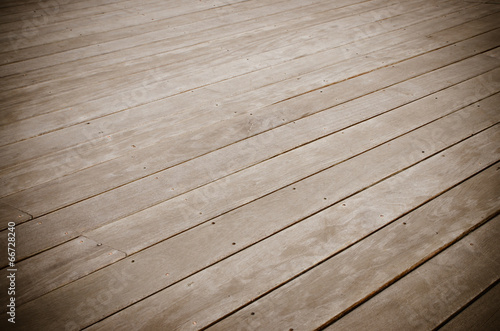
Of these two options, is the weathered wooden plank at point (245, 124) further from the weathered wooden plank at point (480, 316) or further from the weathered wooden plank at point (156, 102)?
the weathered wooden plank at point (480, 316)

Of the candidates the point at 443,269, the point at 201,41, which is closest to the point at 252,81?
the point at 201,41

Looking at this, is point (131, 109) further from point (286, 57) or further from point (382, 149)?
point (382, 149)

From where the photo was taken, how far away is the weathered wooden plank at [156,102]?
4.95ft

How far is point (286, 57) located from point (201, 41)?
55 cm

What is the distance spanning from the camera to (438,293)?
87cm

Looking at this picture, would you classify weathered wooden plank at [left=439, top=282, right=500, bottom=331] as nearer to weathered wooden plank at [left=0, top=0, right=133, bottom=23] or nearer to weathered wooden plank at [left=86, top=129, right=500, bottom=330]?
weathered wooden plank at [left=86, top=129, right=500, bottom=330]

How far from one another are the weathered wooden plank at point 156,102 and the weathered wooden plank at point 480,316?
3.47 feet

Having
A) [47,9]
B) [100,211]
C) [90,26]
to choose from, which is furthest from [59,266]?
[47,9]

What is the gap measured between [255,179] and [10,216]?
0.75m

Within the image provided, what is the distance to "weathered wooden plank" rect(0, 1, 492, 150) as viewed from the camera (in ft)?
4.95

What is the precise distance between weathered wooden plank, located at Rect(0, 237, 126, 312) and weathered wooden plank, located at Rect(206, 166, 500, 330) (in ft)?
0.59

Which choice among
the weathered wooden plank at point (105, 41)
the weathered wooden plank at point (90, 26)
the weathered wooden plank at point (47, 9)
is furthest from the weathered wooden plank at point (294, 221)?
the weathered wooden plank at point (47, 9)

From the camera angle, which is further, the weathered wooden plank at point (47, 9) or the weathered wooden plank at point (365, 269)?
the weathered wooden plank at point (47, 9)

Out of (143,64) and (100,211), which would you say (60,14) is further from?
(100,211)
